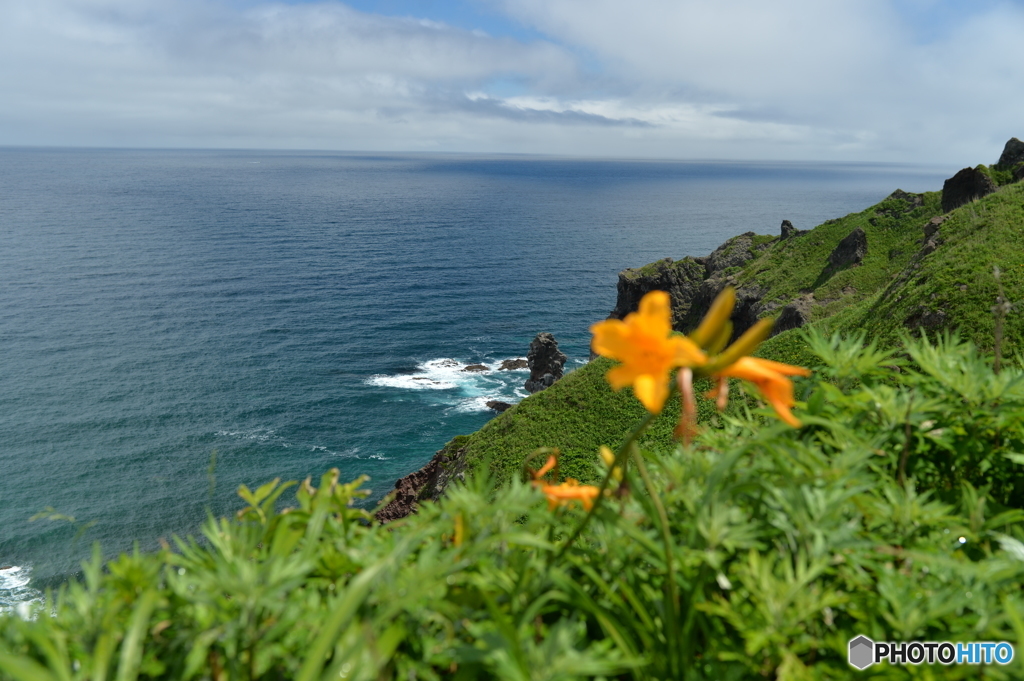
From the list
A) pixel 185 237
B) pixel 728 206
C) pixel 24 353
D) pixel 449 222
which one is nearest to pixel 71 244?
pixel 185 237

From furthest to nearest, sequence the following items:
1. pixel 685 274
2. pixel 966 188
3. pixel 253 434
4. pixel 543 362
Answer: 1. pixel 685 274
2. pixel 543 362
3. pixel 253 434
4. pixel 966 188

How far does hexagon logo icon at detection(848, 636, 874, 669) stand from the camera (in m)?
1.84

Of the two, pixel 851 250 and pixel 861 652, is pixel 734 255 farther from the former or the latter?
pixel 861 652

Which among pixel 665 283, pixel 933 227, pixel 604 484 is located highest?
pixel 933 227

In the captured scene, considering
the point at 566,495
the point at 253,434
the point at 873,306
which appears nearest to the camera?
the point at 566,495

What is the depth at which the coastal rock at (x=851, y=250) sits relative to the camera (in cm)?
3809

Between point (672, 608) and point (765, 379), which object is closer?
point (765, 379)

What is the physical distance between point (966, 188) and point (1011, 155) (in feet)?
11.6

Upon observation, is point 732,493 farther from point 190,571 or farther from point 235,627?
point 190,571

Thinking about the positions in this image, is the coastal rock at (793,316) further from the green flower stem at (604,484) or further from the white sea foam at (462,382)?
the green flower stem at (604,484)

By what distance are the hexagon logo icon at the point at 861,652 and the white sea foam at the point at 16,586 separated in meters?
35.5

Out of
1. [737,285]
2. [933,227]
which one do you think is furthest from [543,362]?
[933,227]

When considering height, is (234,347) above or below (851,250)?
below

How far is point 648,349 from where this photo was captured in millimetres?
1728
